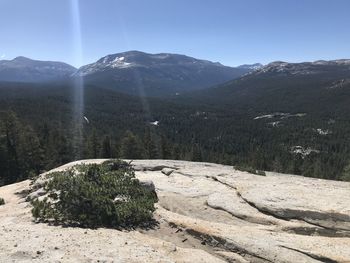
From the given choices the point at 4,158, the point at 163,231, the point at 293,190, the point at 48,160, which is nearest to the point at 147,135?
the point at 48,160

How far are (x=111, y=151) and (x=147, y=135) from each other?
10.2 m

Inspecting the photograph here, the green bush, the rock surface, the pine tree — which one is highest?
the green bush

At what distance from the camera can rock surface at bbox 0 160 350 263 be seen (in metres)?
17.4

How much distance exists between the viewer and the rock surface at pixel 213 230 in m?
17.4

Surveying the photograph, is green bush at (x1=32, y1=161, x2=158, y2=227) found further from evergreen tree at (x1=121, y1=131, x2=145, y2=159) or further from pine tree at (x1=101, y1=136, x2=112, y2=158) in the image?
pine tree at (x1=101, y1=136, x2=112, y2=158)

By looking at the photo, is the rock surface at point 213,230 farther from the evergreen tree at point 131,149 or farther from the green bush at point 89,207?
the evergreen tree at point 131,149

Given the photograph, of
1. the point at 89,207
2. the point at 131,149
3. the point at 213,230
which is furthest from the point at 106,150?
the point at 213,230

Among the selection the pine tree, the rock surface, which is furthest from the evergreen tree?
the rock surface

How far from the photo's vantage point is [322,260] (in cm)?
1909

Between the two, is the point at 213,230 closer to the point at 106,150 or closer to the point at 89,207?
the point at 89,207

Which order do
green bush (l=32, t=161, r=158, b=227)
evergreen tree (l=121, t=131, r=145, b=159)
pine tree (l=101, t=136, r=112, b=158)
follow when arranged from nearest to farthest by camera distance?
green bush (l=32, t=161, r=158, b=227)
evergreen tree (l=121, t=131, r=145, b=159)
pine tree (l=101, t=136, r=112, b=158)

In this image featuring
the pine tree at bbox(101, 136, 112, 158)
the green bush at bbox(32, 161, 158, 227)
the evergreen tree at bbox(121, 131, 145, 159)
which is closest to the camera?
the green bush at bbox(32, 161, 158, 227)

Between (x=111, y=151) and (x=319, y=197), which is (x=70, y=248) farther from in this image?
(x=111, y=151)

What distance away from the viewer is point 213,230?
21.7 meters
